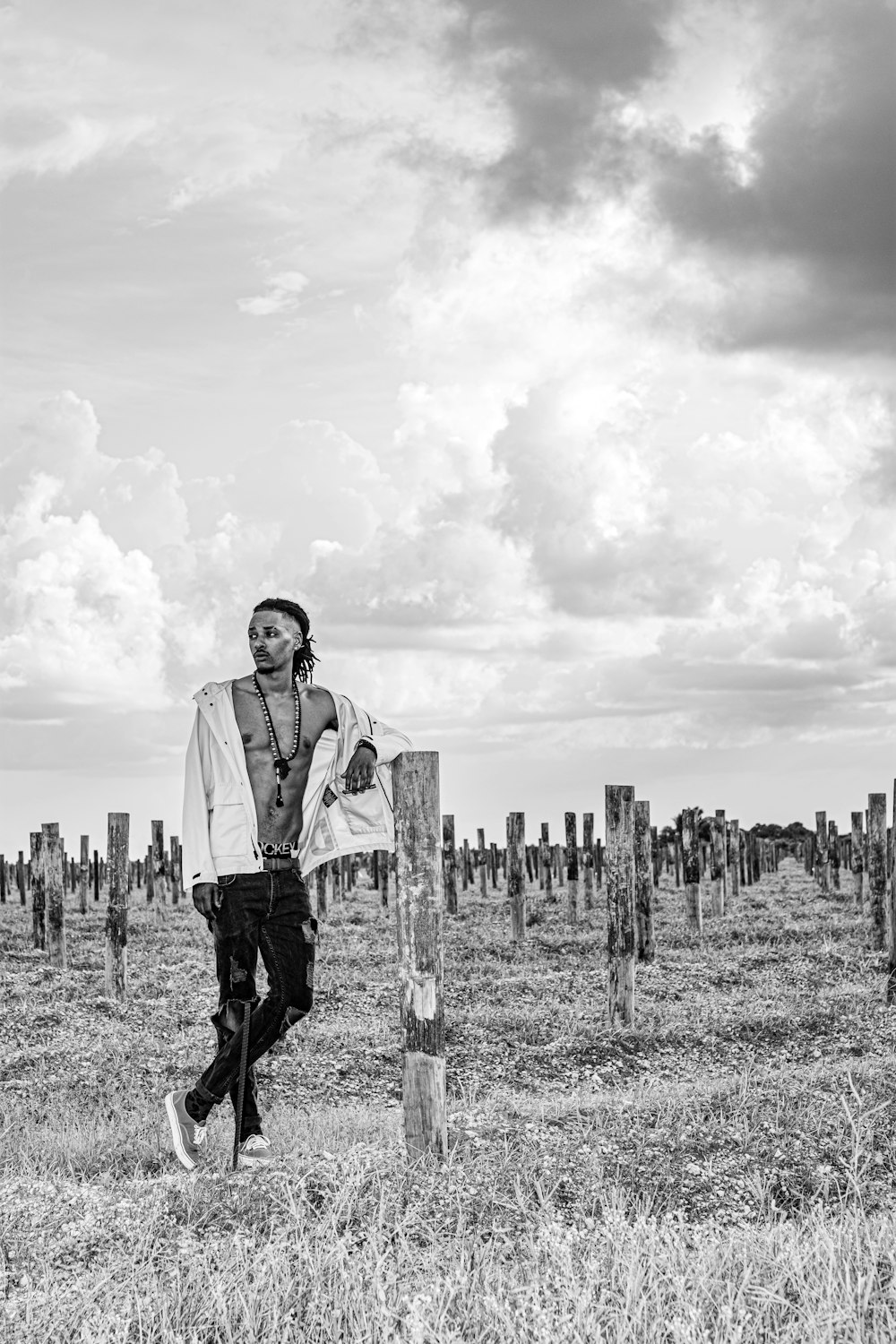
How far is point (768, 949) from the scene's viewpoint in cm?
1991

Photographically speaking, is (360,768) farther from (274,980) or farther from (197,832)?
(274,980)

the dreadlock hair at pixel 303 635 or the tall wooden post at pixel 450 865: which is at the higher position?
the dreadlock hair at pixel 303 635

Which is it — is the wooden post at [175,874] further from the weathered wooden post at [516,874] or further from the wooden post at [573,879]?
the weathered wooden post at [516,874]

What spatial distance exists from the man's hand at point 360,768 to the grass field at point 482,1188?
1.95 meters

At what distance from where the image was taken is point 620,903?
Answer: 13.3 meters

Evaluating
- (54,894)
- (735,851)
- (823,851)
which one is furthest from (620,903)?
(735,851)

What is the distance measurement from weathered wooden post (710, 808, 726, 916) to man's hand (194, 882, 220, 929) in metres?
22.0

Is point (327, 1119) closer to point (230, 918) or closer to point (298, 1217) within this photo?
point (230, 918)

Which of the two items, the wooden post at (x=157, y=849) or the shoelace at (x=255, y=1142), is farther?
the wooden post at (x=157, y=849)

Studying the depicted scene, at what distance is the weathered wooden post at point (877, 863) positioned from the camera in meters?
21.1

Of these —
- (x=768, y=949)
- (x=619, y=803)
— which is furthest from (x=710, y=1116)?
(x=768, y=949)

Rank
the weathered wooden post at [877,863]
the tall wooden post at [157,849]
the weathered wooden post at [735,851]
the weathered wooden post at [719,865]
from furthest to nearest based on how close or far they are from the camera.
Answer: the weathered wooden post at [735,851]
the tall wooden post at [157,849]
the weathered wooden post at [719,865]
the weathered wooden post at [877,863]

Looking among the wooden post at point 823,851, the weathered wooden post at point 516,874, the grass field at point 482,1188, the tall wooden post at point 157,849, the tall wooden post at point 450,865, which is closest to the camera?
the grass field at point 482,1188

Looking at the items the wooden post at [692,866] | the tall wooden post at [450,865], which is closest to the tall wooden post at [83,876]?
the tall wooden post at [450,865]
